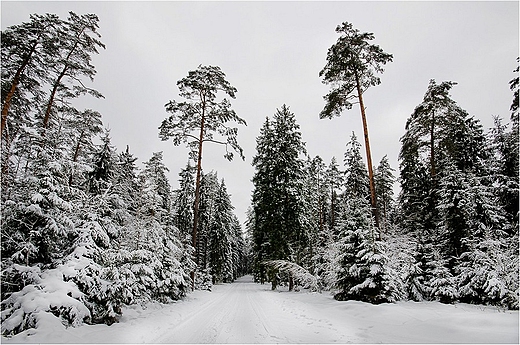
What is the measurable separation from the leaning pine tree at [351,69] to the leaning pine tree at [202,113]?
735 centimetres

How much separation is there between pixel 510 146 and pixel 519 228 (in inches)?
296

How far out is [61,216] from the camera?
720 centimetres

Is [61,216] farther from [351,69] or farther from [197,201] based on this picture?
[351,69]

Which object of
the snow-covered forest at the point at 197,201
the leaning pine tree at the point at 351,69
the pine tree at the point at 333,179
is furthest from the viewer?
the pine tree at the point at 333,179

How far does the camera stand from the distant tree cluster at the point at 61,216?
21.3 ft

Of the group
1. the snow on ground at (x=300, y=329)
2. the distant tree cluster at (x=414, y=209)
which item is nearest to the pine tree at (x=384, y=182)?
the distant tree cluster at (x=414, y=209)

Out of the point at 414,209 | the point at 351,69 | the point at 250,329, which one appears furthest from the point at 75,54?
the point at 414,209

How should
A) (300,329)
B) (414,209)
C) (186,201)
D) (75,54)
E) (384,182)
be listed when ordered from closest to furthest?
(300,329), (75,54), (414,209), (186,201), (384,182)

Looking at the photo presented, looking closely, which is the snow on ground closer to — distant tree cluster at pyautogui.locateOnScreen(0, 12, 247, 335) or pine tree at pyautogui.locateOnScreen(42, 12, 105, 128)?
distant tree cluster at pyautogui.locateOnScreen(0, 12, 247, 335)

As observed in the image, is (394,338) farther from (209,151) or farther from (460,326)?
(209,151)

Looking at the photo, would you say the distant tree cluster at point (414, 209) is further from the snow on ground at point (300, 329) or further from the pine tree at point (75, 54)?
the pine tree at point (75, 54)

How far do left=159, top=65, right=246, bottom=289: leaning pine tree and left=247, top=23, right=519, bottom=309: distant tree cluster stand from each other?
6179mm

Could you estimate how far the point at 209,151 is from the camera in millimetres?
20125

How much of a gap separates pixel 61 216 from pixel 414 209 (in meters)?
23.4
